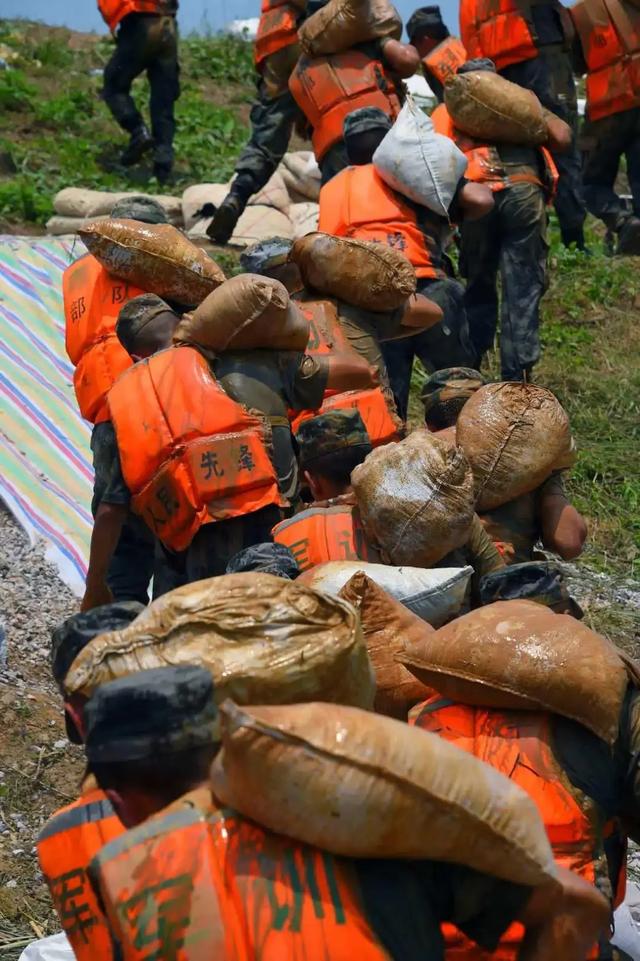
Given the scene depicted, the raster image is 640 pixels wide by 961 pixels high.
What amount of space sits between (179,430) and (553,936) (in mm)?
2337

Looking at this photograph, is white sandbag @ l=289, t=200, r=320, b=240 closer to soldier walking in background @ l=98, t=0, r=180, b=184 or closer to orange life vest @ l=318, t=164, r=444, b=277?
soldier walking in background @ l=98, t=0, r=180, b=184

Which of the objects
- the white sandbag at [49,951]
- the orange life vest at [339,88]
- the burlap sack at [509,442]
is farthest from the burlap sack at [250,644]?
the orange life vest at [339,88]

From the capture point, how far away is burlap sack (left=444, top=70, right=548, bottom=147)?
22.9ft

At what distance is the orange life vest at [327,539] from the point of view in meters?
3.97

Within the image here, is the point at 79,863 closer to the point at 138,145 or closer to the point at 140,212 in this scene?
the point at 140,212

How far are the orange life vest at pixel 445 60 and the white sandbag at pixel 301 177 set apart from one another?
3.67ft

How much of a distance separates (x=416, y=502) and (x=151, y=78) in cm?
767

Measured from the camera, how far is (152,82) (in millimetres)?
10719

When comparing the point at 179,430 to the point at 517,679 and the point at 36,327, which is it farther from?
the point at 36,327

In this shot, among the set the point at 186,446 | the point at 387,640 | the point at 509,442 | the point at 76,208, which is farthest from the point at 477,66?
the point at 387,640

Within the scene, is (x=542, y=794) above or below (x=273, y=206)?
above

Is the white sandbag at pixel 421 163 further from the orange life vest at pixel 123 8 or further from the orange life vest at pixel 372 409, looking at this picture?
the orange life vest at pixel 123 8

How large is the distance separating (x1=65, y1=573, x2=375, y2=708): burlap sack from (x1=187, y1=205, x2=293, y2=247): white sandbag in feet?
22.9

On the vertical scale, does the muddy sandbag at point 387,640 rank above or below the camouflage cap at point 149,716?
below
